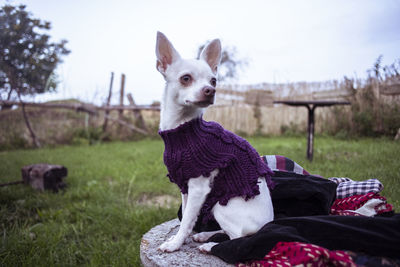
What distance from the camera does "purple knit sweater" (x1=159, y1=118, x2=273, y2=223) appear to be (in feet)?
5.21

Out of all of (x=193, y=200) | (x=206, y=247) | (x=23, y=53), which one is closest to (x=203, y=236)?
(x=206, y=247)

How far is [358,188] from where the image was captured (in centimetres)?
194

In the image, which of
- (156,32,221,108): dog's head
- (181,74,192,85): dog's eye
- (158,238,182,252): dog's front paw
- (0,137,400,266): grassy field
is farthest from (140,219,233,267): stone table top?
(181,74,192,85): dog's eye

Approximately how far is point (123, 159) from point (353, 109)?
501 cm

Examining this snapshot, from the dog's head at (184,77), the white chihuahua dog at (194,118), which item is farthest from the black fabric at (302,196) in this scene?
the dog's head at (184,77)

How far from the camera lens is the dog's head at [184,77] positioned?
1.48 m

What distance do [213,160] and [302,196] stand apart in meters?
0.76

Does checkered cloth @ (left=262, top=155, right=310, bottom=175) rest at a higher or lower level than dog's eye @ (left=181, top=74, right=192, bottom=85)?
lower

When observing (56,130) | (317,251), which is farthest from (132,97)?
(317,251)

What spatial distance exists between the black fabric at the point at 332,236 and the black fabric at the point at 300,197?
1.42 feet

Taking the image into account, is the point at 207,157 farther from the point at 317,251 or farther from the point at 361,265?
the point at 361,265

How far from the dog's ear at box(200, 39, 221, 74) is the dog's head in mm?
55

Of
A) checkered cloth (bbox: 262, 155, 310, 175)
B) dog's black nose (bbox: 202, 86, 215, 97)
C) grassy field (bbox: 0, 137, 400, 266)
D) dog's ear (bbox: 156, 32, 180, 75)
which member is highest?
dog's ear (bbox: 156, 32, 180, 75)

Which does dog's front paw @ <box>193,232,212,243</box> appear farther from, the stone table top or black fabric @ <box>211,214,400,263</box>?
black fabric @ <box>211,214,400,263</box>
